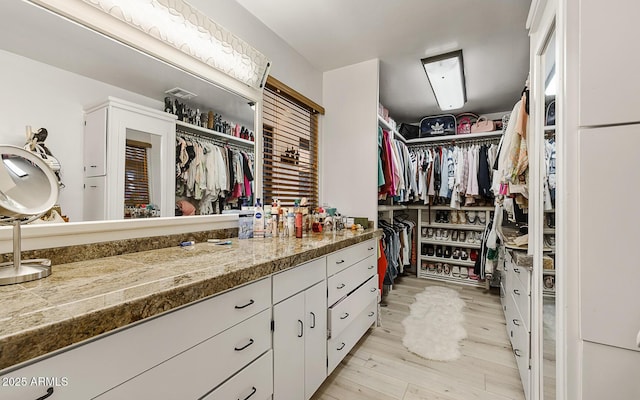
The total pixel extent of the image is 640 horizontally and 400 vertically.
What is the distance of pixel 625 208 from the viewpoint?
0.63 meters

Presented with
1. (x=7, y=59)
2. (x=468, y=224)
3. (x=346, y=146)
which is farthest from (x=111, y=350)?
(x=468, y=224)

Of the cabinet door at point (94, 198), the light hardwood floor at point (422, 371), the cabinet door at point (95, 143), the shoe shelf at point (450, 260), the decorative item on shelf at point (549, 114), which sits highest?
the decorative item on shelf at point (549, 114)

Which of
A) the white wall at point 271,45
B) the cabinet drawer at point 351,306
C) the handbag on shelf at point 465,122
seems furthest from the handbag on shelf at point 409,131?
the cabinet drawer at point 351,306

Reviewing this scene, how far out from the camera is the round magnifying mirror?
804mm

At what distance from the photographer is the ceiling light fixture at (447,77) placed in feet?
7.85

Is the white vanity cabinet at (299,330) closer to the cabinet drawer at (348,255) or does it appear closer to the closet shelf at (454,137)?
the cabinet drawer at (348,255)

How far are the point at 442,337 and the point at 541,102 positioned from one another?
1854 millimetres

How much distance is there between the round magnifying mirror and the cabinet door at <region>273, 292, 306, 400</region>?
32.5 inches

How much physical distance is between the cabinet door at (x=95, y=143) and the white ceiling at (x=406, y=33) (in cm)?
122

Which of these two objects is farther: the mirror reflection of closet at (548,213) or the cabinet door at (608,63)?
the mirror reflection of closet at (548,213)

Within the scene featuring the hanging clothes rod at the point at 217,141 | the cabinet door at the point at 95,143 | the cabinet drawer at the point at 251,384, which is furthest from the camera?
the hanging clothes rod at the point at 217,141

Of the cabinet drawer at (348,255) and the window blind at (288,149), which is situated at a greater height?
the window blind at (288,149)

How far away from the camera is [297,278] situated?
51.1 inches

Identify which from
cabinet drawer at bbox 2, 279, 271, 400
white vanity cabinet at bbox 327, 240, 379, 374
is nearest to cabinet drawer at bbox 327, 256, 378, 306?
white vanity cabinet at bbox 327, 240, 379, 374
